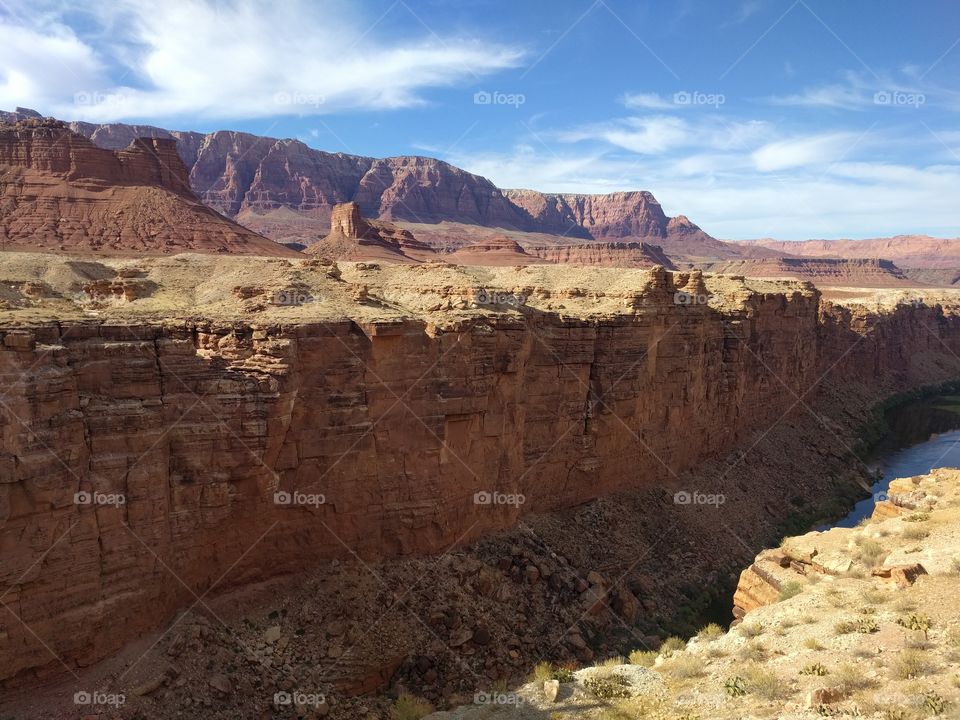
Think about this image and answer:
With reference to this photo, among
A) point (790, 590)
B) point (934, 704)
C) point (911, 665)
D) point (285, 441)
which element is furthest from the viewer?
point (285, 441)

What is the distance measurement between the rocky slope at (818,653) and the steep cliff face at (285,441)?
6548 millimetres

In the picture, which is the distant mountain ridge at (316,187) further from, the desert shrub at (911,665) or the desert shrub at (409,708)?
the desert shrub at (911,665)

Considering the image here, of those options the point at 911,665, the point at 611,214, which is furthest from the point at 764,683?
the point at 611,214

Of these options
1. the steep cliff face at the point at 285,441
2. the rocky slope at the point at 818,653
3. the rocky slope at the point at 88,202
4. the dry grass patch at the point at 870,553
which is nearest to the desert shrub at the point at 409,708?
the rocky slope at the point at 818,653

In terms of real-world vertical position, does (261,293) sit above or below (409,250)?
below

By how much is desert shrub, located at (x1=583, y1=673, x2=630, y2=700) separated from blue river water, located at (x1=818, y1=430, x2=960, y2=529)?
1036 inches

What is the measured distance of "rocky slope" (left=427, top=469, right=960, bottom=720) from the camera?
10.9m

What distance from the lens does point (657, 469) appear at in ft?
100

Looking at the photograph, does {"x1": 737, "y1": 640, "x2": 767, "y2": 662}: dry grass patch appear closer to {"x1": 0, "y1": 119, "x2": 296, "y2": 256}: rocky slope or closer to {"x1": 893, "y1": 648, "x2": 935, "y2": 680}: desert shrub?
{"x1": 893, "y1": 648, "x2": 935, "y2": 680}: desert shrub

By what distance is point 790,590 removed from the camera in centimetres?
1627

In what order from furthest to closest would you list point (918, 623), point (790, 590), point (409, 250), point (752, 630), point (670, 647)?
1. point (409, 250)
2. point (670, 647)
3. point (790, 590)
4. point (752, 630)
5. point (918, 623)

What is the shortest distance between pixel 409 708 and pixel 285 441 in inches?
283

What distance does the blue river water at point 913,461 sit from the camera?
37.9 metres

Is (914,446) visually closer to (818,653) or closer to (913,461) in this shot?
(913,461)
